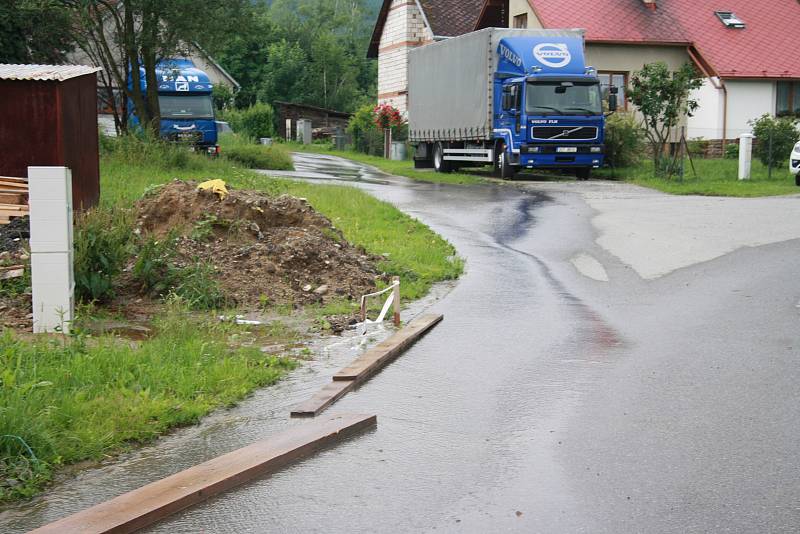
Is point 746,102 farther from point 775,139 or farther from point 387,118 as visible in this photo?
point 387,118

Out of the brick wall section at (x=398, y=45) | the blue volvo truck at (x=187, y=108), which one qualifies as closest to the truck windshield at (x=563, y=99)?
the blue volvo truck at (x=187, y=108)

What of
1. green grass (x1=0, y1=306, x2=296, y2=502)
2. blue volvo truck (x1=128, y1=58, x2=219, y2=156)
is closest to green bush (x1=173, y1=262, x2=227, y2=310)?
green grass (x1=0, y1=306, x2=296, y2=502)

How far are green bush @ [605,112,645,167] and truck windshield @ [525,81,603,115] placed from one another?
2614 millimetres

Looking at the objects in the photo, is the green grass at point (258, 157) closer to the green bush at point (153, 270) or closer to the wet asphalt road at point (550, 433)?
the green bush at point (153, 270)

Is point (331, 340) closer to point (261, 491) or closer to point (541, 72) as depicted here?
point (261, 491)

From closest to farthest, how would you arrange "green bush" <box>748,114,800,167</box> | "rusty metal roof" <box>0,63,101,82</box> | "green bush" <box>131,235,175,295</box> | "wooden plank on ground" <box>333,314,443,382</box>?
1. "wooden plank on ground" <box>333,314,443,382</box>
2. "green bush" <box>131,235,175,295</box>
3. "rusty metal roof" <box>0,63,101,82</box>
4. "green bush" <box>748,114,800,167</box>

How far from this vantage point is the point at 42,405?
20.6 ft

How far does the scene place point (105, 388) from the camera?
6898 millimetres


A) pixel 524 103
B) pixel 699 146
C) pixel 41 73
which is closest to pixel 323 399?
pixel 41 73

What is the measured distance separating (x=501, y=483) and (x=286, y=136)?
2679 inches

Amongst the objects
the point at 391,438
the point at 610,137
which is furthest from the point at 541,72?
the point at 391,438

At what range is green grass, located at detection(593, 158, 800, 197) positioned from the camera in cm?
2461

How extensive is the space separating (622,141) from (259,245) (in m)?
21.7

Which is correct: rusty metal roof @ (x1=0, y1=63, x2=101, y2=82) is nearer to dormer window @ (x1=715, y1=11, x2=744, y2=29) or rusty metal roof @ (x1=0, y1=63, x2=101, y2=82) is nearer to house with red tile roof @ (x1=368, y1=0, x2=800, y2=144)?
Answer: house with red tile roof @ (x1=368, y1=0, x2=800, y2=144)
